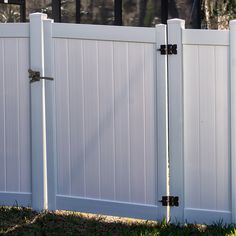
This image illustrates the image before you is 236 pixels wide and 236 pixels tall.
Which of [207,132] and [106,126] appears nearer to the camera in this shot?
[207,132]

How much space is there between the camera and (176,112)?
17.2 feet

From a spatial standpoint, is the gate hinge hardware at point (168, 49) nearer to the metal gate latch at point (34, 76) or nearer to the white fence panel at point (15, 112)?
the metal gate latch at point (34, 76)

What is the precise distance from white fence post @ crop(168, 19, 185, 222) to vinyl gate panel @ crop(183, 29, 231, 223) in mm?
43

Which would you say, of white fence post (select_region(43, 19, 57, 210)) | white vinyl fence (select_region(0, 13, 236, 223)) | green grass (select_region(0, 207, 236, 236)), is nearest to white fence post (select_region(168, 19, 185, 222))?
white vinyl fence (select_region(0, 13, 236, 223))

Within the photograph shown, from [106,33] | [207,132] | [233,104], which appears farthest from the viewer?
[106,33]

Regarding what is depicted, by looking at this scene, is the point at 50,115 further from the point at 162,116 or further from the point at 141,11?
the point at 141,11

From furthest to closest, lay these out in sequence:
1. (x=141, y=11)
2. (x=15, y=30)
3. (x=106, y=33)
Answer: (x=141, y=11) < (x=15, y=30) < (x=106, y=33)

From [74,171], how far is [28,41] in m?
1.23

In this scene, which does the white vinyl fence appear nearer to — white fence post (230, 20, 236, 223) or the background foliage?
white fence post (230, 20, 236, 223)

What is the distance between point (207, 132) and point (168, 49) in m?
0.77

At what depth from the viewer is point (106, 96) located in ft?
17.7

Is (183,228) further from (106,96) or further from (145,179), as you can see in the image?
(106,96)

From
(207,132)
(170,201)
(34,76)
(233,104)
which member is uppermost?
(34,76)

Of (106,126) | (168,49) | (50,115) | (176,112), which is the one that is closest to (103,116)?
(106,126)
